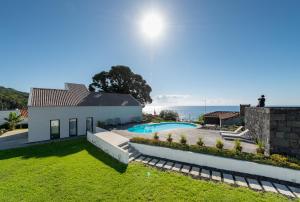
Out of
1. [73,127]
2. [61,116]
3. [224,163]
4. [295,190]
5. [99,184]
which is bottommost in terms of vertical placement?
[99,184]

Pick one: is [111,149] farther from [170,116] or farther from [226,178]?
[170,116]

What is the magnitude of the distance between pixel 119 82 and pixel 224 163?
30.4 m

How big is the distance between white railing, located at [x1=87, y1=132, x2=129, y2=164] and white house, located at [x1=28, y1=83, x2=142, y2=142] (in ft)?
15.6

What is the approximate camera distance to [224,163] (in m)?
9.82

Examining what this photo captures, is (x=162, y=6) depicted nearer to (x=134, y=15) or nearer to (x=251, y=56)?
(x=134, y=15)

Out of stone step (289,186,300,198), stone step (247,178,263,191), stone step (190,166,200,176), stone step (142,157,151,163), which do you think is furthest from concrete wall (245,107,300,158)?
stone step (142,157,151,163)

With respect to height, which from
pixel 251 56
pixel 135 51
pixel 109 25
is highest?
pixel 109 25

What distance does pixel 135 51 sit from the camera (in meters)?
21.1

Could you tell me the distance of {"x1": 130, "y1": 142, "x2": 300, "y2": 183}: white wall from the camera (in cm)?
849

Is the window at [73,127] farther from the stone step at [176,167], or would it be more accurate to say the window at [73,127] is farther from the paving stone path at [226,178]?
the stone step at [176,167]

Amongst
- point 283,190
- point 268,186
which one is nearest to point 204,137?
point 268,186

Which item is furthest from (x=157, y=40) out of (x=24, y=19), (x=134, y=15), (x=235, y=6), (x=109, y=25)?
(x=24, y=19)

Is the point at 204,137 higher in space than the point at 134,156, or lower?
higher

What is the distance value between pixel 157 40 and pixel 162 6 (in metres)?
4.58
